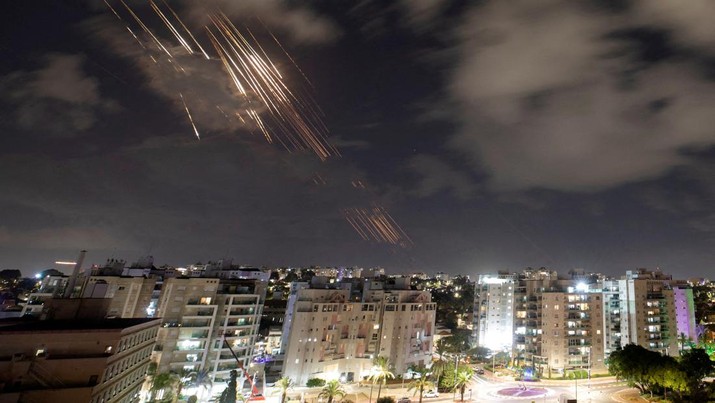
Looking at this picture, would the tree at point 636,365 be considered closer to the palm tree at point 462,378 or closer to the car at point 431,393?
the palm tree at point 462,378

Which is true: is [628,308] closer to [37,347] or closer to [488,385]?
[488,385]

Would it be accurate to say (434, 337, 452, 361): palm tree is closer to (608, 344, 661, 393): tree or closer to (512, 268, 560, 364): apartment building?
(512, 268, 560, 364): apartment building

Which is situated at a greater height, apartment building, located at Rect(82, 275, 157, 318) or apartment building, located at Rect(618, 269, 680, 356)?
apartment building, located at Rect(618, 269, 680, 356)

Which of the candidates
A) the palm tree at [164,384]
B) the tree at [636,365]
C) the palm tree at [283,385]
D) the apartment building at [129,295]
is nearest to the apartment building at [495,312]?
the tree at [636,365]

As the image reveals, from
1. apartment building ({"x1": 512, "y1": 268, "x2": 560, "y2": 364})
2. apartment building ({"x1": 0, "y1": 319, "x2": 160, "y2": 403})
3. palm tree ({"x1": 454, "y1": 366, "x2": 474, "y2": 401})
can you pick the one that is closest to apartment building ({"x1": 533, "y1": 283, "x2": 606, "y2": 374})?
apartment building ({"x1": 512, "y1": 268, "x2": 560, "y2": 364})

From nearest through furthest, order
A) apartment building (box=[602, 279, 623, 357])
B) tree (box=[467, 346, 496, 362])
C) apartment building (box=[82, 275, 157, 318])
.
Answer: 1. apartment building (box=[82, 275, 157, 318])
2. tree (box=[467, 346, 496, 362])
3. apartment building (box=[602, 279, 623, 357])

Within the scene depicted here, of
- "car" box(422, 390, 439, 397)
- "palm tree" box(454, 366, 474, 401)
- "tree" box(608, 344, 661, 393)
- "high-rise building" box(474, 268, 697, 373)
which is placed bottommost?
"car" box(422, 390, 439, 397)

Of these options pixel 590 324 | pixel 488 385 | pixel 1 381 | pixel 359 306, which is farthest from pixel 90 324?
pixel 590 324
